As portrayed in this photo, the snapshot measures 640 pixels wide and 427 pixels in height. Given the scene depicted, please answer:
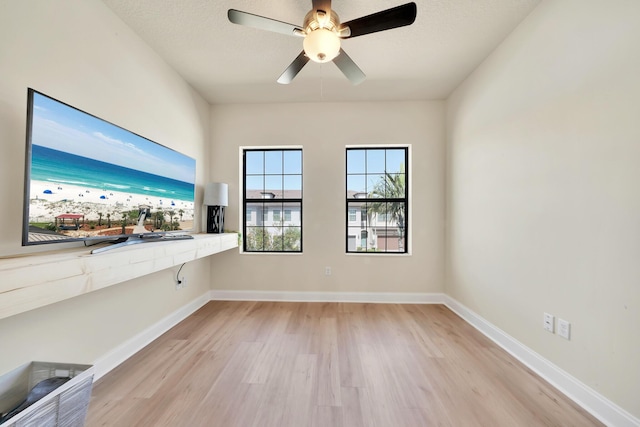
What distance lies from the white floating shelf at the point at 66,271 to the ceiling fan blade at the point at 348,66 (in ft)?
6.42

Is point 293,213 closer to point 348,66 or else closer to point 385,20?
point 348,66

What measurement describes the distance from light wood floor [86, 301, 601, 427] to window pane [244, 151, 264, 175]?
1992 millimetres

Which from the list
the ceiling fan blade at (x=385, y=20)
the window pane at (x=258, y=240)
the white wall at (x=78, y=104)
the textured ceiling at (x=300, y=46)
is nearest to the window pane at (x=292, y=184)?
the window pane at (x=258, y=240)

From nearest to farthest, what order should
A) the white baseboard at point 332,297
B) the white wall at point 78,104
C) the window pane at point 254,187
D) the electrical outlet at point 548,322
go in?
the white wall at point 78,104
the electrical outlet at point 548,322
the white baseboard at point 332,297
the window pane at point 254,187

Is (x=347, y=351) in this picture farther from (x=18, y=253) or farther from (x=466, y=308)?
(x=18, y=253)

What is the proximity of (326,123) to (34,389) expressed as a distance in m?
3.24

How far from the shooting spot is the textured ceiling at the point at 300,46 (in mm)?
1742

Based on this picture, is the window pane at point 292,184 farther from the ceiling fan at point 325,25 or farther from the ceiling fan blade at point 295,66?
the ceiling fan at point 325,25

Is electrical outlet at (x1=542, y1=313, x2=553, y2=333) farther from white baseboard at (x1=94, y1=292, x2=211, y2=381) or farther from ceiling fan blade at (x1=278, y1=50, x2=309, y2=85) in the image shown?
white baseboard at (x1=94, y1=292, x2=211, y2=381)

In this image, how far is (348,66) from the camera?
1857 millimetres

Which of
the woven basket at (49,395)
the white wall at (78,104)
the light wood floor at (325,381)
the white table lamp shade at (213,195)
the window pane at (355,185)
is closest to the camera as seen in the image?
the woven basket at (49,395)

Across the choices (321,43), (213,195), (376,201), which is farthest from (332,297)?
(321,43)

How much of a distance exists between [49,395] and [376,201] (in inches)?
123

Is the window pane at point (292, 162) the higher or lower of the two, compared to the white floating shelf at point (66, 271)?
higher
